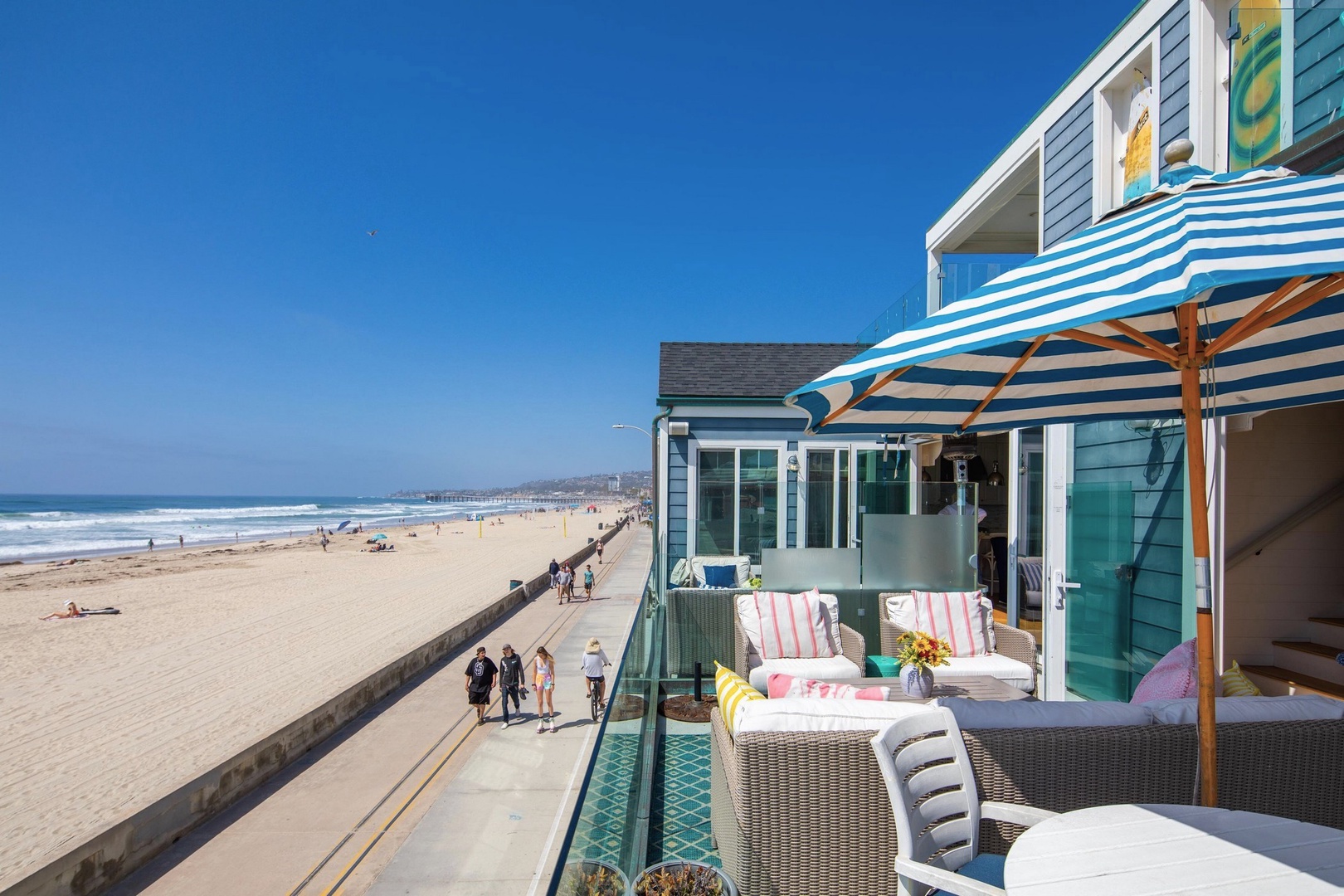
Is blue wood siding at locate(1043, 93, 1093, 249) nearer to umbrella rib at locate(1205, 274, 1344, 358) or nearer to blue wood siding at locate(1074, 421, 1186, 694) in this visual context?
blue wood siding at locate(1074, 421, 1186, 694)

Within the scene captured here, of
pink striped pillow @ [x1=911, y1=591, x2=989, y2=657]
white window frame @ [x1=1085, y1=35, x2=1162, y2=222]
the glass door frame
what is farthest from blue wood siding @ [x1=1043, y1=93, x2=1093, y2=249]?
the glass door frame

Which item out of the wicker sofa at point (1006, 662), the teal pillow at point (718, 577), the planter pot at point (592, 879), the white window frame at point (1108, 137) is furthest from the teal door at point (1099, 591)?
the planter pot at point (592, 879)

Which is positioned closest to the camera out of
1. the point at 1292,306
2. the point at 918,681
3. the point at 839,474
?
the point at 1292,306

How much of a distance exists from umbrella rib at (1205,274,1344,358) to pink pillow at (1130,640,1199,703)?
1738 mm

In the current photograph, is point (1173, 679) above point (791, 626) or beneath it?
above

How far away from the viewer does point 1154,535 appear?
189 inches

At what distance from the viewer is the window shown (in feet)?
28.0

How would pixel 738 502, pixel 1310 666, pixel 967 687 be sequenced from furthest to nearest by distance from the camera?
pixel 738 502 → pixel 967 687 → pixel 1310 666

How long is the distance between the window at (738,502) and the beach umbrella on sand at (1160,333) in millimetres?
5145

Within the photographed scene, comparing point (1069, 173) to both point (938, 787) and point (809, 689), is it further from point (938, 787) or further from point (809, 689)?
point (938, 787)

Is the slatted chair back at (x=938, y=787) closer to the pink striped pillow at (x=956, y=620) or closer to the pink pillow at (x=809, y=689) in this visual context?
the pink pillow at (x=809, y=689)

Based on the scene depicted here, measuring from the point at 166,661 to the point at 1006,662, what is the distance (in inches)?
555

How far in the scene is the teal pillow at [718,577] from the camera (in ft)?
25.2

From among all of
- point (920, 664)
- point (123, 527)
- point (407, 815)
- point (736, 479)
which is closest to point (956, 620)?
point (920, 664)
